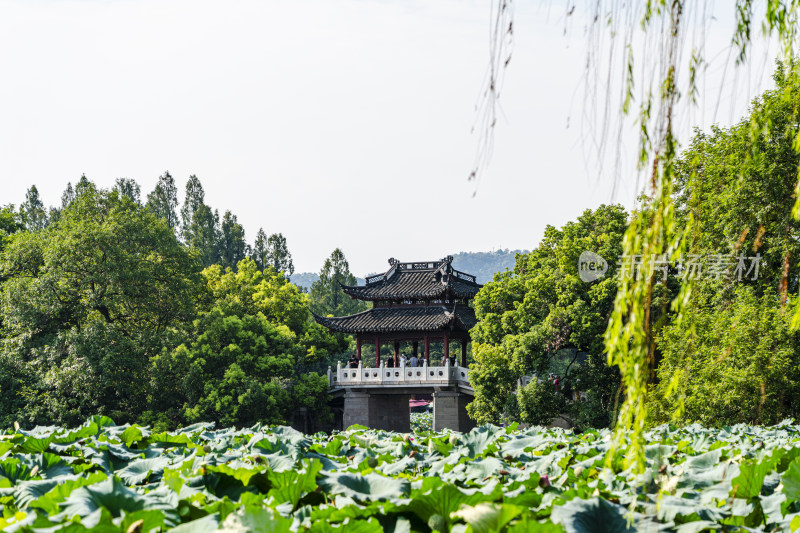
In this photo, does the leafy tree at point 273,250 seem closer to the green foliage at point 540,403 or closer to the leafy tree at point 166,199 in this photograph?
the leafy tree at point 166,199

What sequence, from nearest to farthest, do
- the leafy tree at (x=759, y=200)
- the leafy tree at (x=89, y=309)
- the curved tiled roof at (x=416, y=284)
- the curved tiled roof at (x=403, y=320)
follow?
1. the leafy tree at (x=759, y=200)
2. the leafy tree at (x=89, y=309)
3. the curved tiled roof at (x=403, y=320)
4. the curved tiled roof at (x=416, y=284)

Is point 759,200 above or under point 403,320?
above

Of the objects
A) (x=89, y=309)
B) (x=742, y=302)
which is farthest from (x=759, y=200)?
(x=89, y=309)

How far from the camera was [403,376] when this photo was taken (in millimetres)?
24094

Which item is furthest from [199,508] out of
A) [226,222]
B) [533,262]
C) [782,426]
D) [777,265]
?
[226,222]

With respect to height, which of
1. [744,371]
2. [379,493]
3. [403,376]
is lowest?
[403,376]

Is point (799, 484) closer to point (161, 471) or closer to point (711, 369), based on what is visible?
point (161, 471)

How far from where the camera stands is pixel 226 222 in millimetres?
39406

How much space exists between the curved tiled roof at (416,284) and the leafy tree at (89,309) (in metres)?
6.77

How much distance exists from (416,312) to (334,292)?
15178 mm

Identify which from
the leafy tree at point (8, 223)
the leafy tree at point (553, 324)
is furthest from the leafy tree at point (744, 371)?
the leafy tree at point (8, 223)

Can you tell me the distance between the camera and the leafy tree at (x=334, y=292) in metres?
40.0

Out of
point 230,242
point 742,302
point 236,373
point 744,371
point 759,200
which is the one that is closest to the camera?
point 744,371

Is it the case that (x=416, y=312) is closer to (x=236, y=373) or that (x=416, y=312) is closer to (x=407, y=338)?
(x=407, y=338)
